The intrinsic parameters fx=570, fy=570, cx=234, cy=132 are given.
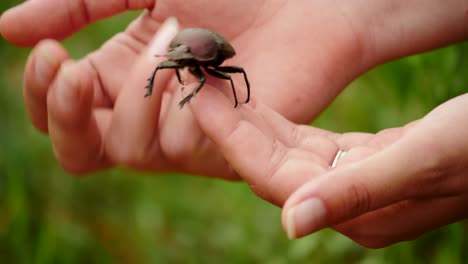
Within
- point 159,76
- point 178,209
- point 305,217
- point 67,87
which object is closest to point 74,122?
point 67,87

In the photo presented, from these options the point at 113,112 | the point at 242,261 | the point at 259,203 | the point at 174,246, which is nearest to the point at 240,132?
the point at 113,112

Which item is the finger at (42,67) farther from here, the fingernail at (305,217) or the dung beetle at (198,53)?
the fingernail at (305,217)

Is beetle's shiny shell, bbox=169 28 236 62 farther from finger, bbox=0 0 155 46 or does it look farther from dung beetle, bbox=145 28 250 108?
finger, bbox=0 0 155 46

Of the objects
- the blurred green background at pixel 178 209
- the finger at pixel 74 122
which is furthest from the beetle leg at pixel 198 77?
the blurred green background at pixel 178 209

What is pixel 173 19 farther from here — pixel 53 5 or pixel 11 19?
pixel 11 19

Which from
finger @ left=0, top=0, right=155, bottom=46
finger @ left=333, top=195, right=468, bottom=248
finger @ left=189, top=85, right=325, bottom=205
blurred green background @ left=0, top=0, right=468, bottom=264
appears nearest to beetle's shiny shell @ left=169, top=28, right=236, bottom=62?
finger @ left=189, top=85, right=325, bottom=205
